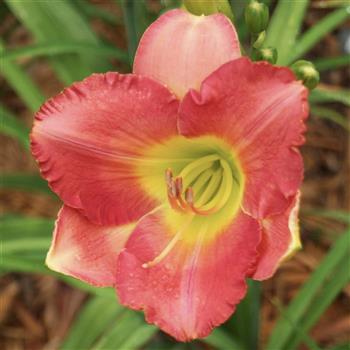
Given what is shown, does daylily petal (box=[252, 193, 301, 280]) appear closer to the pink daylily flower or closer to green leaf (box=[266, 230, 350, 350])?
the pink daylily flower

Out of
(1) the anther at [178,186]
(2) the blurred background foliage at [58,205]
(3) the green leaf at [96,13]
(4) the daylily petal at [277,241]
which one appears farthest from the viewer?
(3) the green leaf at [96,13]

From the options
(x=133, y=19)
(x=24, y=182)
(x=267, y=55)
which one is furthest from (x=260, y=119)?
(x=24, y=182)

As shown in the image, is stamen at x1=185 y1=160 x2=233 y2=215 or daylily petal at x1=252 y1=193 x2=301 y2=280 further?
stamen at x1=185 y1=160 x2=233 y2=215

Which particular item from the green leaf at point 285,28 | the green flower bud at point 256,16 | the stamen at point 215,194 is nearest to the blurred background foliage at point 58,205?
the green leaf at point 285,28

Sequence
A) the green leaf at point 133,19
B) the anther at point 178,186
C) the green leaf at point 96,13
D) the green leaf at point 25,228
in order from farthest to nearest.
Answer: the green leaf at point 96,13 → the green leaf at point 25,228 → the green leaf at point 133,19 → the anther at point 178,186

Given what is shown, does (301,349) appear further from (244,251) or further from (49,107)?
(49,107)

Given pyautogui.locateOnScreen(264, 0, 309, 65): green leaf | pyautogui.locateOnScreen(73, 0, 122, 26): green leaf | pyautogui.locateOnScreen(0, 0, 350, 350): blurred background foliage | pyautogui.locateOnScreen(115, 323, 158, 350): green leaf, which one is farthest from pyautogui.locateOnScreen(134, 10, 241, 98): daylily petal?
pyautogui.locateOnScreen(73, 0, 122, 26): green leaf

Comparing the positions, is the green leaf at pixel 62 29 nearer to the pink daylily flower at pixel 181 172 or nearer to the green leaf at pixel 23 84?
the green leaf at pixel 23 84

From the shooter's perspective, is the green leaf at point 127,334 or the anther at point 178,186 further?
the green leaf at point 127,334
